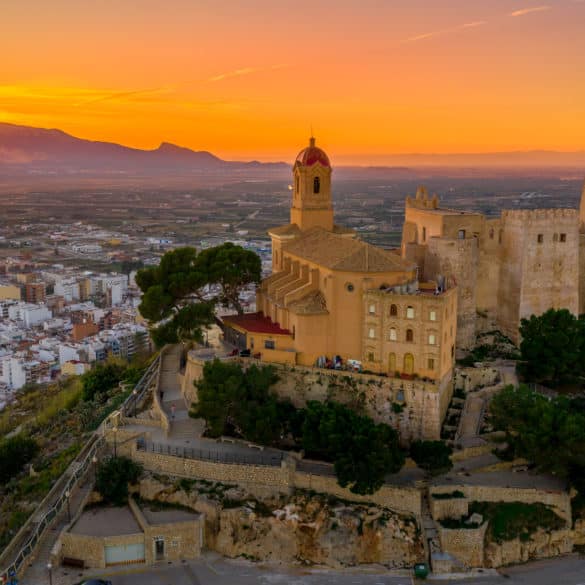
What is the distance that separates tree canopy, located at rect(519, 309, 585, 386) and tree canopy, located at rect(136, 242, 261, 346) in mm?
17296

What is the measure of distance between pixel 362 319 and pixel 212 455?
1065cm

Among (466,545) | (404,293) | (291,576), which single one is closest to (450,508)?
(466,545)

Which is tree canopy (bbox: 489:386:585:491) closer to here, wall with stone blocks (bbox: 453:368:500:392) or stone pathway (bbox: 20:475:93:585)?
wall with stone blocks (bbox: 453:368:500:392)

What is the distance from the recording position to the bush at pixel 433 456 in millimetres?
32719

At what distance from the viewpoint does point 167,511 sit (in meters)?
32.7

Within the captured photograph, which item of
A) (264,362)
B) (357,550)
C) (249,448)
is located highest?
(264,362)

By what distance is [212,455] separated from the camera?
34844 mm

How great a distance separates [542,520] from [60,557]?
21.6 m

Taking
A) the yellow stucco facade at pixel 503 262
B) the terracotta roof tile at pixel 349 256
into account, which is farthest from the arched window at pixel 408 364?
the yellow stucco facade at pixel 503 262

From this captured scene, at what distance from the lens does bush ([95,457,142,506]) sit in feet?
108

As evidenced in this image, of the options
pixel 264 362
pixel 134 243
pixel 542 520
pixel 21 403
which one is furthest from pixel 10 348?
pixel 134 243

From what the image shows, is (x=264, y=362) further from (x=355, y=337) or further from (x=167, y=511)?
(x=167, y=511)

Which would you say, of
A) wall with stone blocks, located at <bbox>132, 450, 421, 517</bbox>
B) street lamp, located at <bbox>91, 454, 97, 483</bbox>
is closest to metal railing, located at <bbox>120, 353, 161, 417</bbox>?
street lamp, located at <bbox>91, 454, 97, 483</bbox>

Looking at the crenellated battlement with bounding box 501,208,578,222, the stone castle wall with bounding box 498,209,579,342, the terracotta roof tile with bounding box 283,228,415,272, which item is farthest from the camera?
the stone castle wall with bounding box 498,209,579,342
